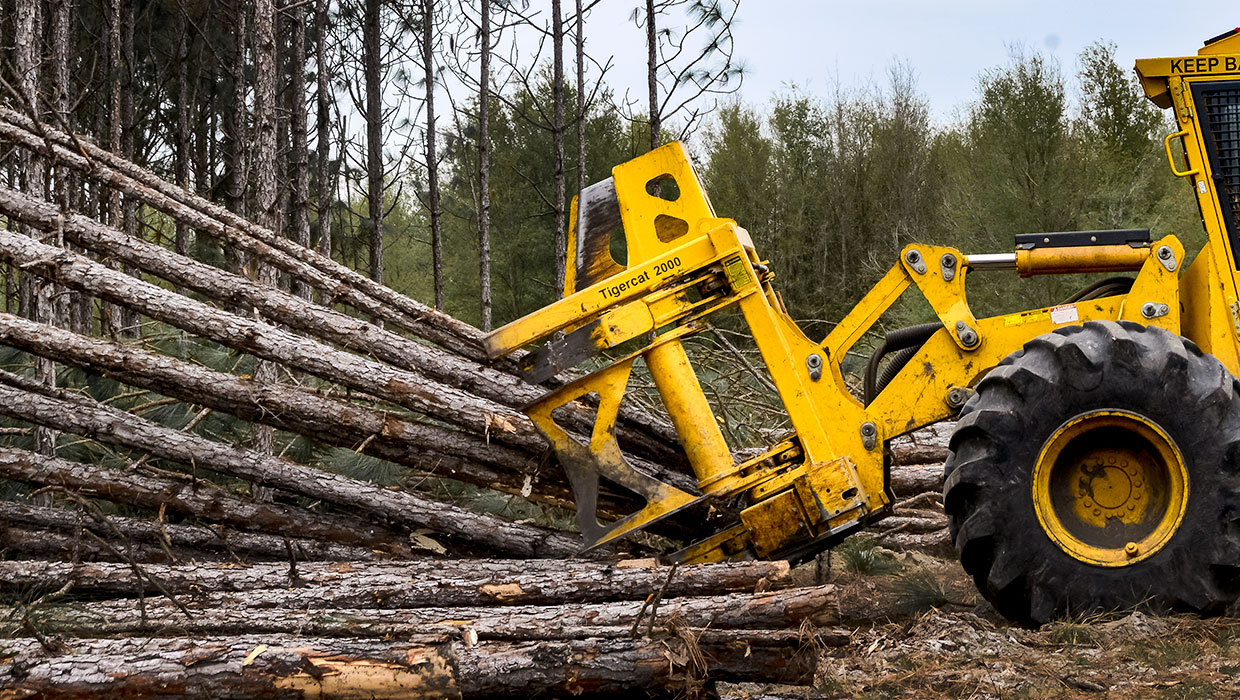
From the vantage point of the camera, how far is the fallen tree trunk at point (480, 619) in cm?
408

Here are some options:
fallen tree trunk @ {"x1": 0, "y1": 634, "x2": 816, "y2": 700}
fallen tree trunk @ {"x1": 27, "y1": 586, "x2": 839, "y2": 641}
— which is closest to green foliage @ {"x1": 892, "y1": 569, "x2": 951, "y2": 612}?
fallen tree trunk @ {"x1": 27, "y1": 586, "x2": 839, "y2": 641}

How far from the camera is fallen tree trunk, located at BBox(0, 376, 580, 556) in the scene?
614cm

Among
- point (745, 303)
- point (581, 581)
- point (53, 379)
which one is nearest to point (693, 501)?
point (581, 581)

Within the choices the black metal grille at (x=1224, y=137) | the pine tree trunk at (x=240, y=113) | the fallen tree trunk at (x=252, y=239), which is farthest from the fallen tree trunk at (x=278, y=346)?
the pine tree trunk at (x=240, y=113)

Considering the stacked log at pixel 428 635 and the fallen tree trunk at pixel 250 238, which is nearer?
the stacked log at pixel 428 635

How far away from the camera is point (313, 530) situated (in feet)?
20.7

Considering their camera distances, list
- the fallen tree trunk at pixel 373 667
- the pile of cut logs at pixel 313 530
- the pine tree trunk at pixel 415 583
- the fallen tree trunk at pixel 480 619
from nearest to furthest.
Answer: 1. the fallen tree trunk at pixel 373 667
2. the pile of cut logs at pixel 313 530
3. the fallen tree trunk at pixel 480 619
4. the pine tree trunk at pixel 415 583

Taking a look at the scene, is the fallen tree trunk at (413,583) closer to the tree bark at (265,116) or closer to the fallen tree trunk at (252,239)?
the fallen tree trunk at (252,239)

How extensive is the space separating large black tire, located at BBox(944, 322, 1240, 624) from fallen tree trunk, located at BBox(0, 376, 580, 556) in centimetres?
233

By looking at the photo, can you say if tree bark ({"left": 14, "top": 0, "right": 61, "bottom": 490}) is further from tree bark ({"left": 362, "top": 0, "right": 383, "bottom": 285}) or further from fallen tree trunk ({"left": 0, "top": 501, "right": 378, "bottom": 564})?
tree bark ({"left": 362, "top": 0, "right": 383, "bottom": 285})

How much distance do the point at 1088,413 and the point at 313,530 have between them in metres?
4.10

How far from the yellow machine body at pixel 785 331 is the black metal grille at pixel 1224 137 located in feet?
0.05

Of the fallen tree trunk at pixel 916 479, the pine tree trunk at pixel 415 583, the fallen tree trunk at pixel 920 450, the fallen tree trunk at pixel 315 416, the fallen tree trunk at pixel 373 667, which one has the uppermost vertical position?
the fallen tree trunk at pixel 315 416

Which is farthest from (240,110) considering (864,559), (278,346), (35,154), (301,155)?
(864,559)
